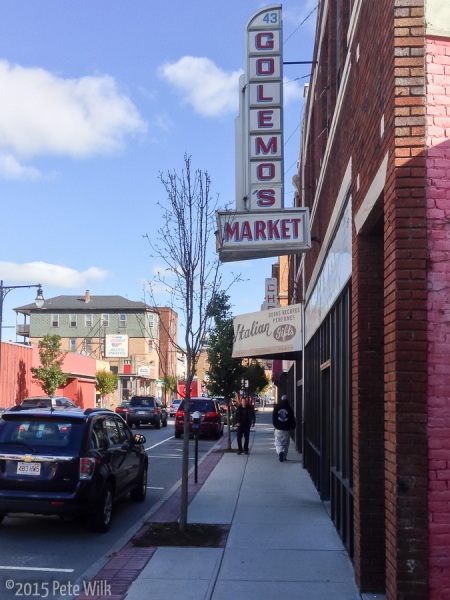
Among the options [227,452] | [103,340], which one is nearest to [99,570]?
[227,452]

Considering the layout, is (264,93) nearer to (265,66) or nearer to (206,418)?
(265,66)

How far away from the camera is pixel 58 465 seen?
9617 millimetres

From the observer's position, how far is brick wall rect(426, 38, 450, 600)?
506 cm

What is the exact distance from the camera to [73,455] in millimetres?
9711

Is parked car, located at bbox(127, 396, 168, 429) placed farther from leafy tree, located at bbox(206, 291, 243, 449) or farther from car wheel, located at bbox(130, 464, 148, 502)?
car wheel, located at bbox(130, 464, 148, 502)

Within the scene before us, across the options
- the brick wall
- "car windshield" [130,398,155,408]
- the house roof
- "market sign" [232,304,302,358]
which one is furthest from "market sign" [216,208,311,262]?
the house roof

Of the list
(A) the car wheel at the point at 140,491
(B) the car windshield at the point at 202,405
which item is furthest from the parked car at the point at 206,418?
(A) the car wheel at the point at 140,491

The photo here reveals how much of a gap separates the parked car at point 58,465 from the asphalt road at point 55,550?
1.12ft

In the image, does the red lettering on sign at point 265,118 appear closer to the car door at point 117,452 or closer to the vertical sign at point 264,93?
the vertical sign at point 264,93

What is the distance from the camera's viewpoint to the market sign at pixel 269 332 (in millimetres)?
18703

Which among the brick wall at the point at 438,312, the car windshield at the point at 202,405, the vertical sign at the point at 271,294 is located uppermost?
the vertical sign at the point at 271,294

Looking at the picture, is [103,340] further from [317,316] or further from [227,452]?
[317,316]

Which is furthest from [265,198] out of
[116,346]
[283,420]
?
[116,346]

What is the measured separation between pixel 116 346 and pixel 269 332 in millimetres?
57393
